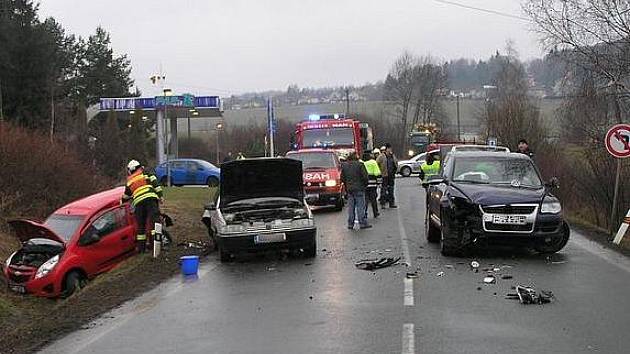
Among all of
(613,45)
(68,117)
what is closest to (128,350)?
(613,45)

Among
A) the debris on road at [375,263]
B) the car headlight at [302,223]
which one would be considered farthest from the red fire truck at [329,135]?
the debris on road at [375,263]

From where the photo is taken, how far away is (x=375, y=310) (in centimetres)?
826

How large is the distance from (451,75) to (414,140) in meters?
40.3

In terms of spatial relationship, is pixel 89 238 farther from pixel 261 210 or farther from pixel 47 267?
pixel 261 210

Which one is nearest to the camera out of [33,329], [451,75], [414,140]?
[33,329]

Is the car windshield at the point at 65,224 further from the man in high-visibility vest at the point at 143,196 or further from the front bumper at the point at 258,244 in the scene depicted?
the front bumper at the point at 258,244

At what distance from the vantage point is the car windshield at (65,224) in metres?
13.6

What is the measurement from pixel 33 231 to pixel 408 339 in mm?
8626

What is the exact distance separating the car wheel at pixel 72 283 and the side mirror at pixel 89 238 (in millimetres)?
582

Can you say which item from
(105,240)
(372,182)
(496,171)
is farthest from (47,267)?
(372,182)

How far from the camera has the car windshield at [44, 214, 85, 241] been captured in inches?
535

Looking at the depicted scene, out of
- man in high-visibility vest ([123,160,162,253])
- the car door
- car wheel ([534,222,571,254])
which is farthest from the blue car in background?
car wheel ([534,222,571,254])

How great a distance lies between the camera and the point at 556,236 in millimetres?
11711

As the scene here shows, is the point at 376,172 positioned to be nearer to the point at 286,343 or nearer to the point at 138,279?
the point at 138,279
